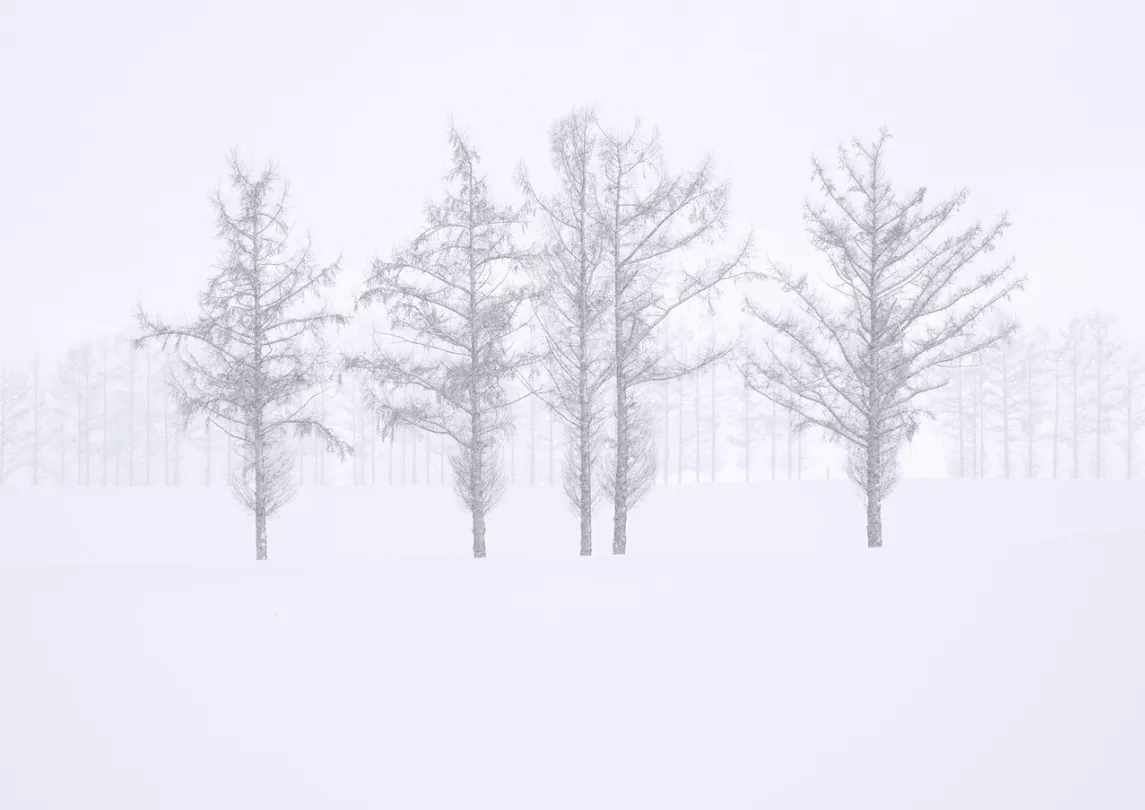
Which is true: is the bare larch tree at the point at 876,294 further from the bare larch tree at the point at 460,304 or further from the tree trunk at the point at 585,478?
the bare larch tree at the point at 460,304

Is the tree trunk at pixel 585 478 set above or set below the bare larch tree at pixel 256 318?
below

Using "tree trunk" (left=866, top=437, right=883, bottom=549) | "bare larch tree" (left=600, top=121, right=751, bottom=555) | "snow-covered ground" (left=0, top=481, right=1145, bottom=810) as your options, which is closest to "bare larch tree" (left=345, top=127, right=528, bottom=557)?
"bare larch tree" (left=600, top=121, right=751, bottom=555)

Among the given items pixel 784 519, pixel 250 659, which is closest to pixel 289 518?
pixel 784 519

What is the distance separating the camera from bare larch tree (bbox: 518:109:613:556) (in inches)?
612

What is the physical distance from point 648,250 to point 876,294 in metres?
5.32

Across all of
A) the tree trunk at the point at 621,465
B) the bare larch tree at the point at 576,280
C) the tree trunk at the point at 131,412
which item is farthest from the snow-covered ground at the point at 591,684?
the tree trunk at the point at 131,412

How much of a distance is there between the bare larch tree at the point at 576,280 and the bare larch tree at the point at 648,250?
327mm

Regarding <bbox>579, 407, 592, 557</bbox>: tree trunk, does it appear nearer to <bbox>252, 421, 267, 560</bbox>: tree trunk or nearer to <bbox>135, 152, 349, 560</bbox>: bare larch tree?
<bbox>135, 152, 349, 560</bbox>: bare larch tree

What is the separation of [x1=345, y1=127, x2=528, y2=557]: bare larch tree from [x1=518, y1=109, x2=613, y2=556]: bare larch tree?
67cm

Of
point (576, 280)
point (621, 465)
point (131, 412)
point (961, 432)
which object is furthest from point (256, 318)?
point (961, 432)

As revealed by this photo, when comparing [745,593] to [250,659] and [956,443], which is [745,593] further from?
[956,443]

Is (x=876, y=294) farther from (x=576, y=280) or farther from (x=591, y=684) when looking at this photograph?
(x=591, y=684)

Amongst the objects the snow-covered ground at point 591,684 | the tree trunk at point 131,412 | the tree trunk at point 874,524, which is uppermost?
the tree trunk at point 131,412

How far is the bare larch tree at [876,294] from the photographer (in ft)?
51.5
